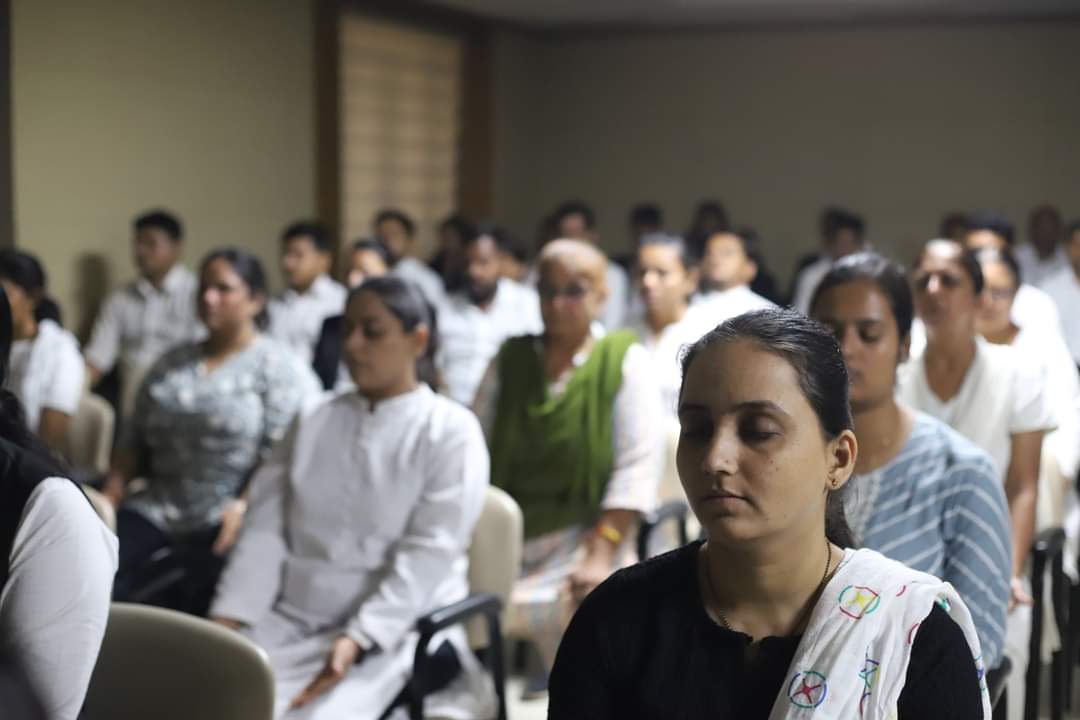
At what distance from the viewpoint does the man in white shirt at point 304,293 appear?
6.07 metres

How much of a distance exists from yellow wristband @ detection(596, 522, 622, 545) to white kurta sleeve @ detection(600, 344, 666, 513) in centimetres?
5

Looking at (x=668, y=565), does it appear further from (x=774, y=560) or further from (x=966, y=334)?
(x=966, y=334)

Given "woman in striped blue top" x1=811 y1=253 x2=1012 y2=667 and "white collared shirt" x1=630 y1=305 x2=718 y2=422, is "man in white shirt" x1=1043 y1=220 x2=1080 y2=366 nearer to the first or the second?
"white collared shirt" x1=630 y1=305 x2=718 y2=422

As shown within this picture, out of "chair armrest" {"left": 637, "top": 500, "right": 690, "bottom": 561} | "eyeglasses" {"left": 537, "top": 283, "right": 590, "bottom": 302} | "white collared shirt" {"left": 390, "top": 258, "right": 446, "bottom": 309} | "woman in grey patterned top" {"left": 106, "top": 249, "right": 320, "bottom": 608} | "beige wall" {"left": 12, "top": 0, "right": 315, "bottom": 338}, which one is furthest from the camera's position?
"white collared shirt" {"left": 390, "top": 258, "right": 446, "bottom": 309}

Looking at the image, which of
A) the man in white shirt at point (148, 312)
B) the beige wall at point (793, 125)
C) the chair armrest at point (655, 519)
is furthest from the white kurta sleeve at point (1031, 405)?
the beige wall at point (793, 125)

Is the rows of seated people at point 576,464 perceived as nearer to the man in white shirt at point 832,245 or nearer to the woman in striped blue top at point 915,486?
the woman in striped blue top at point 915,486

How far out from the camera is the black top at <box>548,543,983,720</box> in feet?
4.33

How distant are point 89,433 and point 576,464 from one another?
64.5 inches

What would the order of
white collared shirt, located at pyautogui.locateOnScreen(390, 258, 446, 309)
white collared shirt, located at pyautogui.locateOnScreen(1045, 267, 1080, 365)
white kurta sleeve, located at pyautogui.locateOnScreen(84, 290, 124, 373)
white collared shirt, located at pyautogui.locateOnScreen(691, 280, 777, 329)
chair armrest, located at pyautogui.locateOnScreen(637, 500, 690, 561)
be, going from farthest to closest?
white collared shirt, located at pyautogui.locateOnScreen(390, 258, 446, 309) → white collared shirt, located at pyautogui.locateOnScreen(1045, 267, 1080, 365) → white kurta sleeve, located at pyautogui.locateOnScreen(84, 290, 124, 373) → white collared shirt, located at pyautogui.locateOnScreen(691, 280, 777, 329) → chair armrest, located at pyautogui.locateOnScreen(637, 500, 690, 561)

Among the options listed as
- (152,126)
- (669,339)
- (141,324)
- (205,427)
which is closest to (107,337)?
(141,324)

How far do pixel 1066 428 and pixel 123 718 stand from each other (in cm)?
233

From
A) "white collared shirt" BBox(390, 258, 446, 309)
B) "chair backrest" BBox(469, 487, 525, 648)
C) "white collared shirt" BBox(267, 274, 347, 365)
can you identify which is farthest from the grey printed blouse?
"white collared shirt" BBox(390, 258, 446, 309)

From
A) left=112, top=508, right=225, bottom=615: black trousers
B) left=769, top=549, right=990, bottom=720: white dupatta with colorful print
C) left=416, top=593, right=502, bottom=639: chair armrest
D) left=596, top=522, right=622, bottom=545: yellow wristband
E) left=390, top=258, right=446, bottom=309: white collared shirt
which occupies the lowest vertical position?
left=112, top=508, right=225, bottom=615: black trousers

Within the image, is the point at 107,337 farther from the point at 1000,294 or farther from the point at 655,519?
the point at 1000,294
